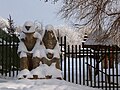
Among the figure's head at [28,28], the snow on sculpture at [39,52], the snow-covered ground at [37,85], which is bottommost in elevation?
the snow-covered ground at [37,85]

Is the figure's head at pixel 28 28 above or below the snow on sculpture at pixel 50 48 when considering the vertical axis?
above

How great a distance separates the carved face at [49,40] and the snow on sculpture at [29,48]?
0.25 m

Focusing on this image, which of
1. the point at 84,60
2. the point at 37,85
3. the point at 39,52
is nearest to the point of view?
the point at 37,85

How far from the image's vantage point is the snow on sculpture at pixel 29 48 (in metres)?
11.2

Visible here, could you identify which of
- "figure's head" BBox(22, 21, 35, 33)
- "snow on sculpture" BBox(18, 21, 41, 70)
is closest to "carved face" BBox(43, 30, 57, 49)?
"snow on sculpture" BBox(18, 21, 41, 70)

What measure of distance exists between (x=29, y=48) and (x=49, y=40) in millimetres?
767

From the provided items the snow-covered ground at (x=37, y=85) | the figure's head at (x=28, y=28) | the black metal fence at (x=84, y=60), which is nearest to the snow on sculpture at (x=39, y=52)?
the figure's head at (x=28, y=28)

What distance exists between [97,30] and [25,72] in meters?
7.91

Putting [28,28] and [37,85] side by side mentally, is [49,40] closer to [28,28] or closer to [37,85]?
[28,28]

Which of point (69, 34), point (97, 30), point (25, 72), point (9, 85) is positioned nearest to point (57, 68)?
point (25, 72)

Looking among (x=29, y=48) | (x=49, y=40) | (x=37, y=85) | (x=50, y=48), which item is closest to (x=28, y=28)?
(x=29, y=48)

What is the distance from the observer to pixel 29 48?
11.3 m

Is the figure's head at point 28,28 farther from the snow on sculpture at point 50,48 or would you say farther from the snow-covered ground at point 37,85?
the snow-covered ground at point 37,85

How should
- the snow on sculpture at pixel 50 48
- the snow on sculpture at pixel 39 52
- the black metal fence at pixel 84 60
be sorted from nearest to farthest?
the snow on sculpture at pixel 39 52 < the snow on sculpture at pixel 50 48 < the black metal fence at pixel 84 60
